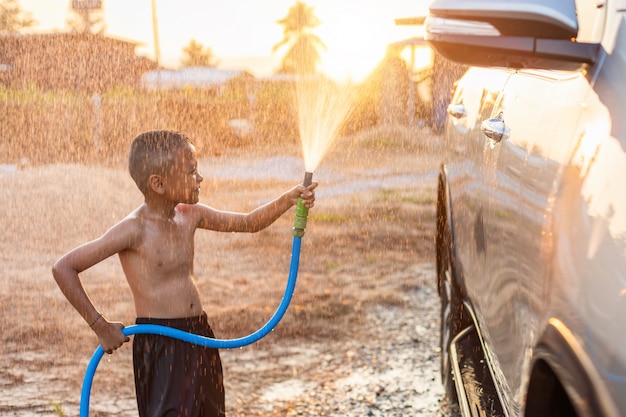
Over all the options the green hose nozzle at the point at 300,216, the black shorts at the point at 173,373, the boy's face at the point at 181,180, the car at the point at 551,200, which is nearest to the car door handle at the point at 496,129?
the car at the point at 551,200

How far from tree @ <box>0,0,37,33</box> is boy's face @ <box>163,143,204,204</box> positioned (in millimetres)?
31023

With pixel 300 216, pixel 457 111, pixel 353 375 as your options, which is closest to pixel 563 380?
pixel 300 216

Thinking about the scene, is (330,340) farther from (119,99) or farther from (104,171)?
(119,99)

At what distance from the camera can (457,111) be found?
4.13 metres

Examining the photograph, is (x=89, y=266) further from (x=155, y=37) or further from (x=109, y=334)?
(x=155, y=37)

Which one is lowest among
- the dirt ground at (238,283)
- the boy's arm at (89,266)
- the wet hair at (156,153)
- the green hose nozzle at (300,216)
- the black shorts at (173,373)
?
the dirt ground at (238,283)

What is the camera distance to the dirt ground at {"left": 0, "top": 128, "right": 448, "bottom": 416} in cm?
468

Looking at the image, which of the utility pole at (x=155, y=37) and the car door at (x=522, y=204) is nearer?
the car door at (x=522, y=204)

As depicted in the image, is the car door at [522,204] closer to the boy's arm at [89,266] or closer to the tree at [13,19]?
the boy's arm at [89,266]

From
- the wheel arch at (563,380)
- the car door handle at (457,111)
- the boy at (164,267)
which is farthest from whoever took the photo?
the car door handle at (457,111)

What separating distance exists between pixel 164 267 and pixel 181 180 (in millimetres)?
302

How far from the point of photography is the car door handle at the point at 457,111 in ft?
13.2

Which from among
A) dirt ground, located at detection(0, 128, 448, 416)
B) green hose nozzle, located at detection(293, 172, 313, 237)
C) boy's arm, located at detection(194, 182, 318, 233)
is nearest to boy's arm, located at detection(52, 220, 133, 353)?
boy's arm, located at detection(194, 182, 318, 233)

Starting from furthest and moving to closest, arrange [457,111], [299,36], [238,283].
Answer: [299,36]
[238,283]
[457,111]
